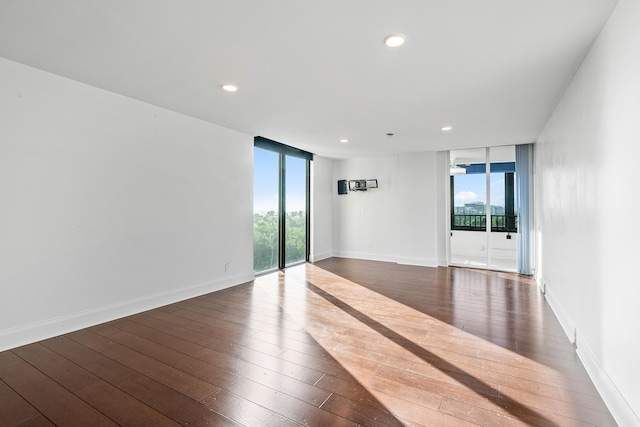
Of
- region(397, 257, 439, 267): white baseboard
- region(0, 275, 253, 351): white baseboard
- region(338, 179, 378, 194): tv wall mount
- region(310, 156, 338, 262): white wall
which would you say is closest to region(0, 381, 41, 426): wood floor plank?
region(0, 275, 253, 351): white baseboard

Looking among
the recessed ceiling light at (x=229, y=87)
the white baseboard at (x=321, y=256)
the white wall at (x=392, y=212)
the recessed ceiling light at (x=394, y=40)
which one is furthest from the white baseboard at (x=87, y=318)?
the white wall at (x=392, y=212)

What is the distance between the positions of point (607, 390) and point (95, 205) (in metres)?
4.58

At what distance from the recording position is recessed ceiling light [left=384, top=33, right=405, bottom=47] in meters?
2.20

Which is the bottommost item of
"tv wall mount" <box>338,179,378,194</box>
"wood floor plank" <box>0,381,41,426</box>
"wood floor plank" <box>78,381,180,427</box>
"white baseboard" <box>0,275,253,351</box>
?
"wood floor plank" <box>78,381,180,427</box>

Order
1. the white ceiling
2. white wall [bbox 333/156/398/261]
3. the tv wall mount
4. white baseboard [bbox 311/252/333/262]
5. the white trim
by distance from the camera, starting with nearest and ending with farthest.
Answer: the white trim
the white ceiling
white baseboard [bbox 311/252/333/262]
white wall [bbox 333/156/398/261]
the tv wall mount

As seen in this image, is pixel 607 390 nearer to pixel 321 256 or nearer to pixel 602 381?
pixel 602 381

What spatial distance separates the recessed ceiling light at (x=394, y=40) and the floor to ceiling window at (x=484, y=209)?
194 inches


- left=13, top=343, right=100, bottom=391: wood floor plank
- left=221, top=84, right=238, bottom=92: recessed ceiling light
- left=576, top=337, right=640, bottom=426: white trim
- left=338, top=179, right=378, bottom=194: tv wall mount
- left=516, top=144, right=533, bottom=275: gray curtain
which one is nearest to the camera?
left=576, top=337, right=640, bottom=426: white trim

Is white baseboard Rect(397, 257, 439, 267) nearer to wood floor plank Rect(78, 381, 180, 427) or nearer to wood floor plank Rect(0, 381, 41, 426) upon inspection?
wood floor plank Rect(78, 381, 180, 427)

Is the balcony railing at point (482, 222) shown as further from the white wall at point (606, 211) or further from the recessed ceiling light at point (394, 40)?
the recessed ceiling light at point (394, 40)

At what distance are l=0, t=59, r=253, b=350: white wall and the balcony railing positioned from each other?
17.8ft

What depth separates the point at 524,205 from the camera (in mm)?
5797

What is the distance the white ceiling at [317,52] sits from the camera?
194cm

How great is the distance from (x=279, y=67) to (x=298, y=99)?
0.79 m
